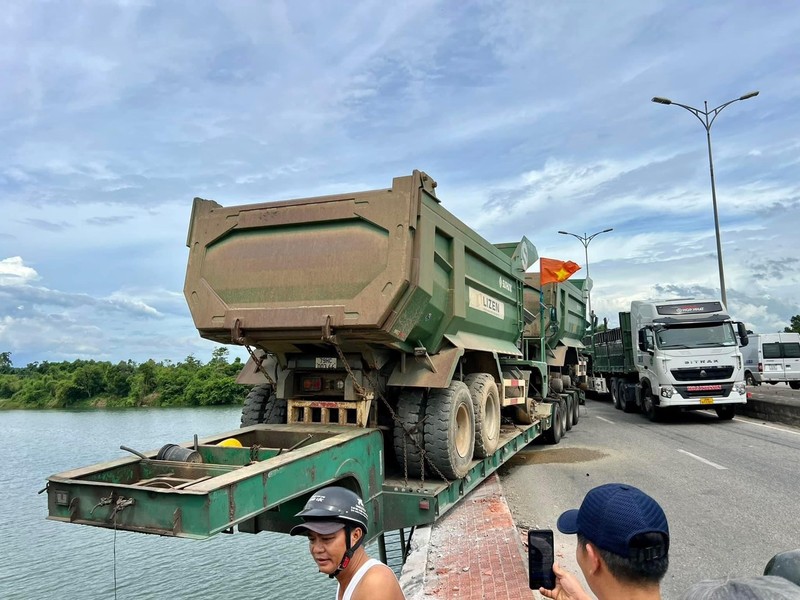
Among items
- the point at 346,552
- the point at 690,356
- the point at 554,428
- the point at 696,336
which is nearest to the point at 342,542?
the point at 346,552

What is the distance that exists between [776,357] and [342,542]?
94.6 ft

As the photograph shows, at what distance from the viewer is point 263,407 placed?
682cm

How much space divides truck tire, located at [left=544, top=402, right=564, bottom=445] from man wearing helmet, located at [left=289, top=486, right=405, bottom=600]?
10564 mm

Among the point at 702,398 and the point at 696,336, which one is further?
the point at 696,336

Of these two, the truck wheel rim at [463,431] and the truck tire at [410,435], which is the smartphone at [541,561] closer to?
the truck tire at [410,435]

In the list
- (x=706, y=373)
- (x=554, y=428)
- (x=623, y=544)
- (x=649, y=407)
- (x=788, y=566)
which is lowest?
(x=554, y=428)

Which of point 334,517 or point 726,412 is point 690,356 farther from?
point 334,517

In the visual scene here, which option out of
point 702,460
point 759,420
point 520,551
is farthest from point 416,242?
point 759,420

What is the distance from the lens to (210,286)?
19.8 feet

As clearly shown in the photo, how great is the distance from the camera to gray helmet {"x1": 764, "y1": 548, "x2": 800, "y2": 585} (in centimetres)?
169

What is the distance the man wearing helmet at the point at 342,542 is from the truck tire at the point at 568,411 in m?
12.3

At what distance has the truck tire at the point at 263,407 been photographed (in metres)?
6.62

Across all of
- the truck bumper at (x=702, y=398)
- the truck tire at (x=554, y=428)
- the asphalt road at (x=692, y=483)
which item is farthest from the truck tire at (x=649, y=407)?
the truck tire at (x=554, y=428)

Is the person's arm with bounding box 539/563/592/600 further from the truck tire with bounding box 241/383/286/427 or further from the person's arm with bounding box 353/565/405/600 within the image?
the truck tire with bounding box 241/383/286/427
